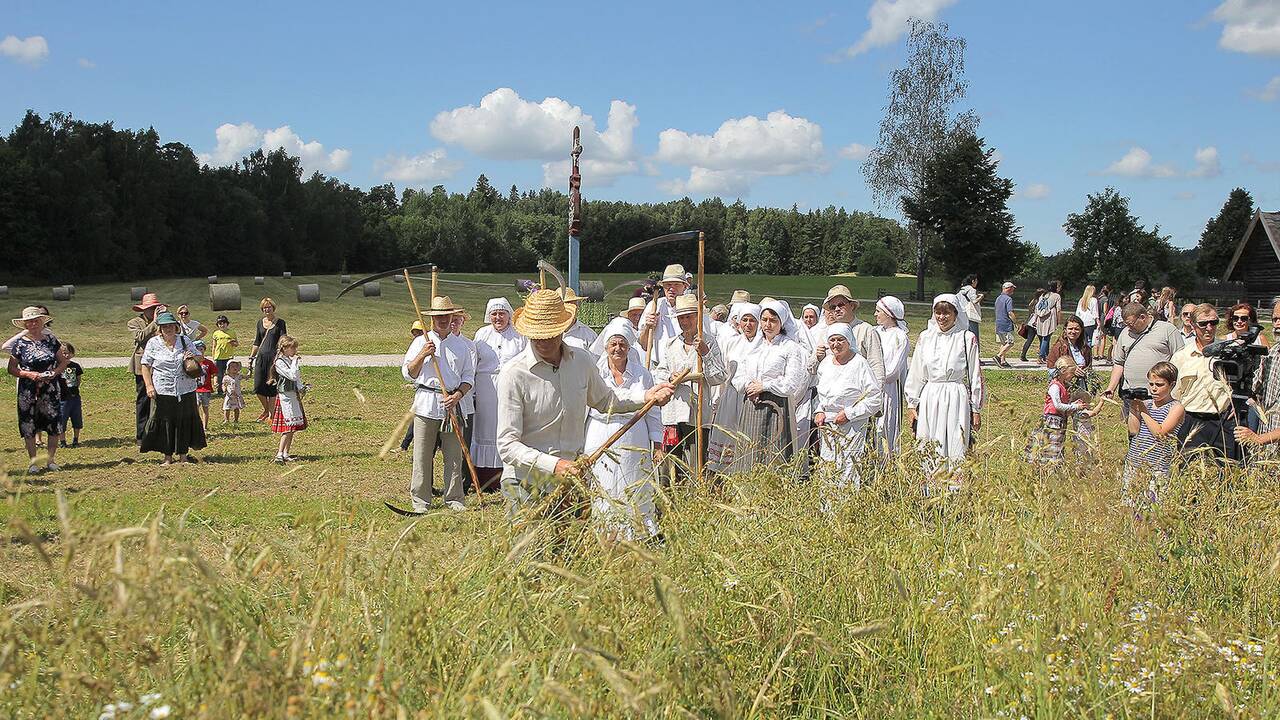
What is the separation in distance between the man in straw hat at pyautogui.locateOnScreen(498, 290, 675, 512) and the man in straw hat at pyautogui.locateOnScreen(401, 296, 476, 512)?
333 centimetres

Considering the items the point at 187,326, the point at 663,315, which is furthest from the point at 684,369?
the point at 187,326

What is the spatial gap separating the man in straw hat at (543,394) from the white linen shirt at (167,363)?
6413mm

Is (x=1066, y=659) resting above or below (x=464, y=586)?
below

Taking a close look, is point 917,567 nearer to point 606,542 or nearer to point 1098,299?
point 606,542

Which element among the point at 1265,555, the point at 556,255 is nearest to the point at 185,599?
the point at 1265,555

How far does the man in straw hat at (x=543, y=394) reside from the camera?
5.13m

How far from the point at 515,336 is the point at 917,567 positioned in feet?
21.6

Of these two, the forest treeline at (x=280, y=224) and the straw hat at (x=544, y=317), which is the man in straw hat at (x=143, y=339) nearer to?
the straw hat at (x=544, y=317)

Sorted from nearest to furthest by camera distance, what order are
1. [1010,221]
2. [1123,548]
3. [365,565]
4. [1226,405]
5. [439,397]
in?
1. [365,565]
2. [1123,548]
3. [1226,405]
4. [439,397]
5. [1010,221]

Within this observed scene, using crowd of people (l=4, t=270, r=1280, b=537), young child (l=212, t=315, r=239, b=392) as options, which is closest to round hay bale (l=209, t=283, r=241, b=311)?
young child (l=212, t=315, r=239, b=392)

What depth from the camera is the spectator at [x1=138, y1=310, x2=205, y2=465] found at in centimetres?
1033

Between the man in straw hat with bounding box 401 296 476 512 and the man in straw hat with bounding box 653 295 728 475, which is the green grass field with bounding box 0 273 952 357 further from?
the man in straw hat with bounding box 653 295 728 475

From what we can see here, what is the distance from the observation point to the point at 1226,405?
715 centimetres

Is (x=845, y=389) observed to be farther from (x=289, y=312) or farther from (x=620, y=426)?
(x=289, y=312)
